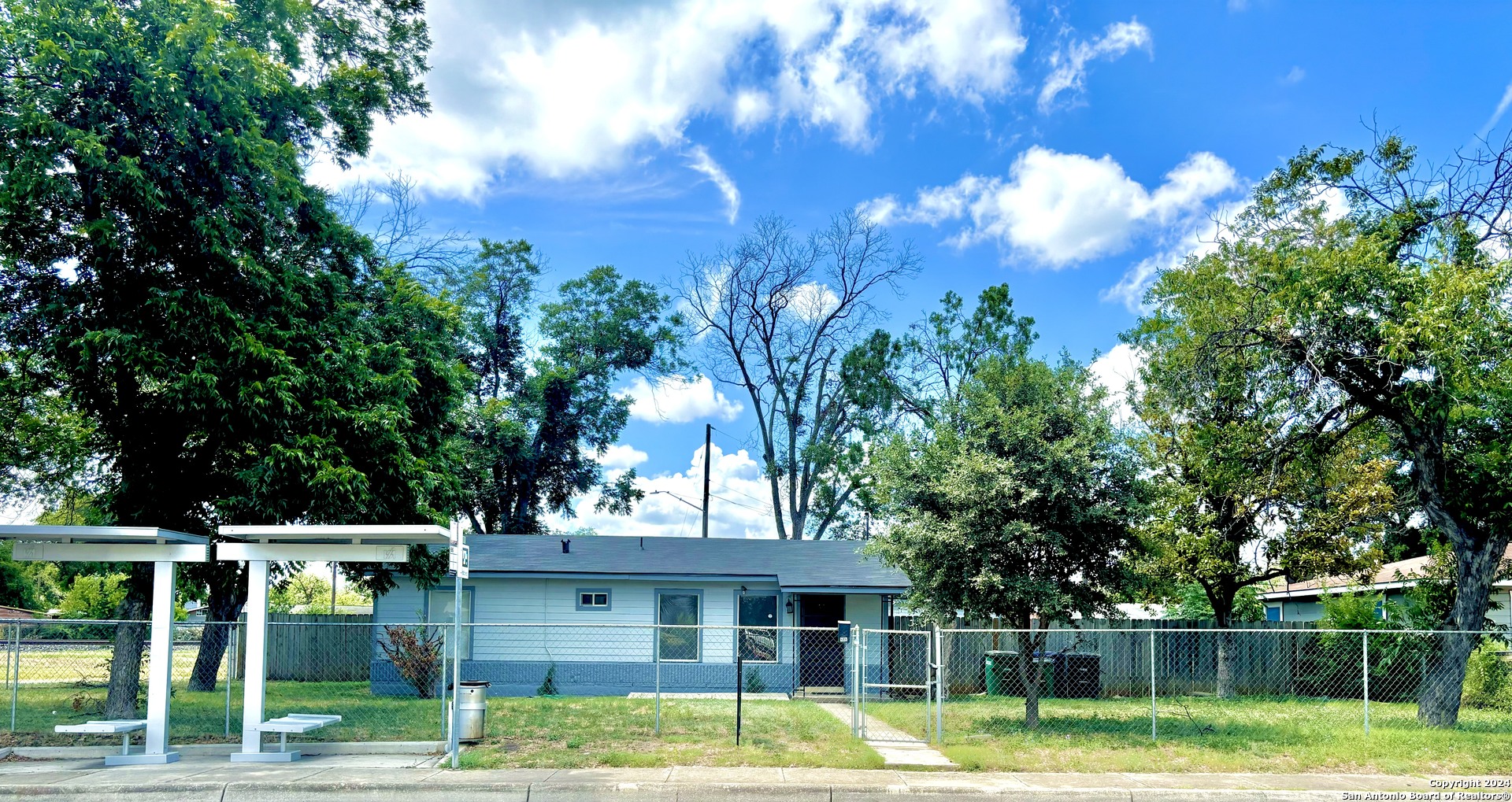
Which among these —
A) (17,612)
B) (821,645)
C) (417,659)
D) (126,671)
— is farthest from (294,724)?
(17,612)

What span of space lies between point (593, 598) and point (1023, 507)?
1110 cm

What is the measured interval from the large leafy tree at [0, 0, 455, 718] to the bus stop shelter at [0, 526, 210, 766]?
3052mm

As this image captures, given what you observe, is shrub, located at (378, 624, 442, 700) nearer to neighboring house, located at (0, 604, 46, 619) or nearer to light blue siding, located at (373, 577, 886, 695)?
light blue siding, located at (373, 577, 886, 695)

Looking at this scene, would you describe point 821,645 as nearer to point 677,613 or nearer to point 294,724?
point 677,613

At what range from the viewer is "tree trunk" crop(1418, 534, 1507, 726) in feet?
52.4

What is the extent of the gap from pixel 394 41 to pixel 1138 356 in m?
19.3

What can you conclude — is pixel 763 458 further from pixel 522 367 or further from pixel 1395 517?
pixel 1395 517

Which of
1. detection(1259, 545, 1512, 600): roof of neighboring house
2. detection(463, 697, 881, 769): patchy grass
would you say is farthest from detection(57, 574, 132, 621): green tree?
detection(1259, 545, 1512, 600): roof of neighboring house

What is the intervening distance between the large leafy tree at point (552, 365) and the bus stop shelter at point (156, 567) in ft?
71.2

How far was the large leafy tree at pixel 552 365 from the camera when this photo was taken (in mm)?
34938

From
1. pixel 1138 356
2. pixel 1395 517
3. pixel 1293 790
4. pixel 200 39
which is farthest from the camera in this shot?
pixel 1395 517

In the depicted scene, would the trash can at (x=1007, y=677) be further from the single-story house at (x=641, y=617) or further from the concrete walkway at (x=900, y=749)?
the concrete walkway at (x=900, y=749)

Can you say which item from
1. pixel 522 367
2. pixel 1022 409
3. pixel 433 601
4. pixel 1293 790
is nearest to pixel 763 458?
pixel 522 367

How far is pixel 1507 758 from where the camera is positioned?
1263cm
